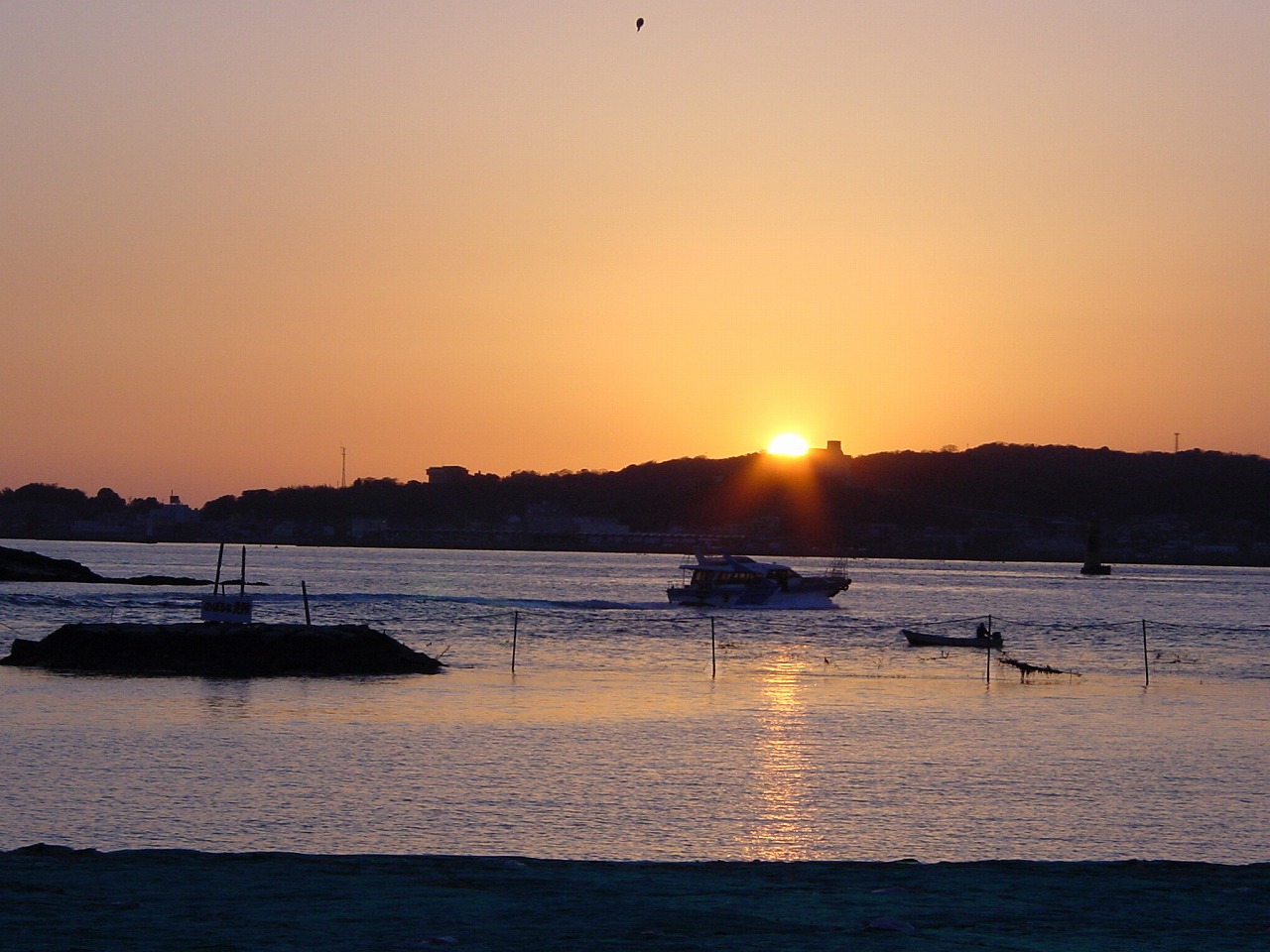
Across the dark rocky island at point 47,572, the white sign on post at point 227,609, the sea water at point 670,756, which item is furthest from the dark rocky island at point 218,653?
the dark rocky island at point 47,572

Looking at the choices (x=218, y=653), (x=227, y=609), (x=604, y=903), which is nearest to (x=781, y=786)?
(x=604, y=903)

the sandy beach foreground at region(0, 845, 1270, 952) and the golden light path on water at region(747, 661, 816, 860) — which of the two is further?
the golden light path on water at region(747, 661, 816, 860)

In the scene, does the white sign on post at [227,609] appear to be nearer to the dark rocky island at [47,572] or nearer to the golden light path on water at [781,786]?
the golden light path on water at [781,786]

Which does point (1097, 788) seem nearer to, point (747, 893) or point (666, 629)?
point (747, 893)

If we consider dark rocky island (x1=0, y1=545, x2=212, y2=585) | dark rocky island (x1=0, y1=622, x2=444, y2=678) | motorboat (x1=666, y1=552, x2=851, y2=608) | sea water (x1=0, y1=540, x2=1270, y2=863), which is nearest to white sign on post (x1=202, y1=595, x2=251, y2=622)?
dark rocky island (x1=0, y1=622, x2=444, y2=678)

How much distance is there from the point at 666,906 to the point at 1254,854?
973 cm

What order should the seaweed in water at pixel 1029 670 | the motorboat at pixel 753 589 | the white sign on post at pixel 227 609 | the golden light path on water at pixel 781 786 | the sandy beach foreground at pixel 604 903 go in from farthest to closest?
1. the motorboat at pixel 753 589
2. the white sign on post at pixel 227 609
3. the seaweed in water at pixel 1029 670
4. the golden light path on water at pixel 781 786
5. the sandy beach foreground at pixel 604 903

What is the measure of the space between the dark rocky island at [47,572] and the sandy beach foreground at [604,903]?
10666 centimetres

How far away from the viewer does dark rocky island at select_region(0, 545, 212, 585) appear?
11619 centimetres

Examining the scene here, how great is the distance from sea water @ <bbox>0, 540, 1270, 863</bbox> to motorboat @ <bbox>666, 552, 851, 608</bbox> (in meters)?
33.7

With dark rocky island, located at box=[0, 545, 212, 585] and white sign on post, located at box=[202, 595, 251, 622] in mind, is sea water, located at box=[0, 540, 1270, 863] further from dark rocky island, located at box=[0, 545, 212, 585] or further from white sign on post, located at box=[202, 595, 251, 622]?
dark rocky island, located at box=[0, 545, 212, 585]

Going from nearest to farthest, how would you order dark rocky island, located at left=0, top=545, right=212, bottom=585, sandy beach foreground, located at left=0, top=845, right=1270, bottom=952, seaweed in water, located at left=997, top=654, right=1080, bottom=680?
sandy beach foreground, located at left=0, top=845, right=1270, bottom=952 → seaweed in water, located at left=997, top=654, right=1080, bottom=680 → dark rocky island, located at left=0, top=545, right=212, bottom=585

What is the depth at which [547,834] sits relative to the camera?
17734mm

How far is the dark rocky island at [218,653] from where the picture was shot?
4538 centimetres
